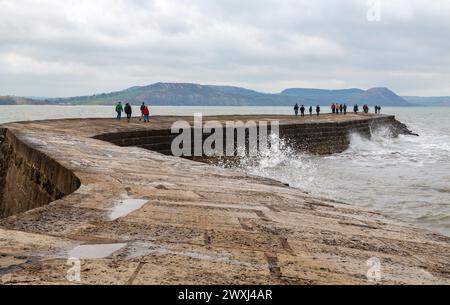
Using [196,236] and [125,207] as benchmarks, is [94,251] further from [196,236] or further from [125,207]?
[125,207]

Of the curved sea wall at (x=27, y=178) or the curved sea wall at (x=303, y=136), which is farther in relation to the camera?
the curved sea wall at (x=303, y=136)

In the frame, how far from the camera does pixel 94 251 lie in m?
2.78

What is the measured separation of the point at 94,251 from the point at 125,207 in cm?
133

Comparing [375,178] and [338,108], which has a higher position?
[338,108]

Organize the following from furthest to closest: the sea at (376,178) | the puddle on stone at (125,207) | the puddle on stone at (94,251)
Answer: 1. the sea at (376,178)
2. the puddle on stone at (125,207)
3. the puddle on stone at (94,251)

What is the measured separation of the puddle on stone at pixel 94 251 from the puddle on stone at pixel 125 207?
769 millimetres

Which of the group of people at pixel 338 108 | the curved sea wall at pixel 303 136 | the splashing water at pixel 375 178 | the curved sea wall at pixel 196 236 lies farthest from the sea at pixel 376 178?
the group of people at pixel 338 108

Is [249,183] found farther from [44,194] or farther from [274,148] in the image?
[274,148]

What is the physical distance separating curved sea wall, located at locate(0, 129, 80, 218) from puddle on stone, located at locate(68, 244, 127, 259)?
241 centimetres

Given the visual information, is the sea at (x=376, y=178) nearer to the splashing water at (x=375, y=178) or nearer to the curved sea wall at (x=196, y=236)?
the splashing water at (x=375, y=178)

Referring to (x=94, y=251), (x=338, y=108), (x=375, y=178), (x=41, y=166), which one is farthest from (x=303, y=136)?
(x=338, y=108)

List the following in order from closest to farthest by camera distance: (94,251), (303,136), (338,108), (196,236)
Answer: (94,251), (196,236), (303,136), (338,108)

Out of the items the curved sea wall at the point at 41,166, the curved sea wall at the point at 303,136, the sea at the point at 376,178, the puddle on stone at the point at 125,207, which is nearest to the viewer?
the puddle on stone at the point at 125,207

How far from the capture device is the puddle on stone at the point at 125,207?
3.79 m
